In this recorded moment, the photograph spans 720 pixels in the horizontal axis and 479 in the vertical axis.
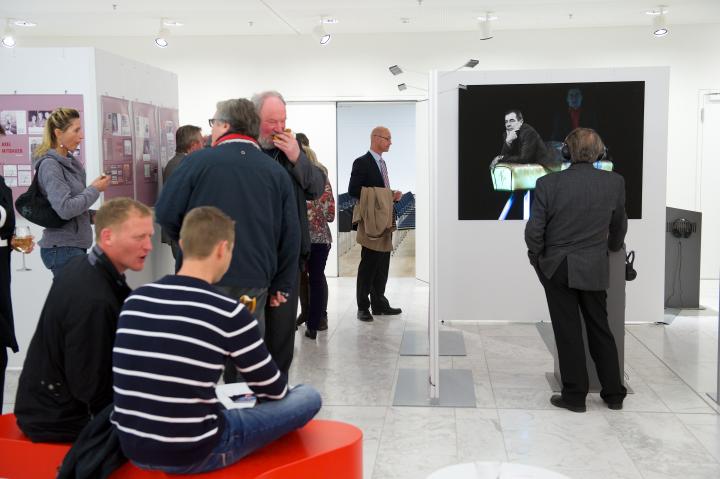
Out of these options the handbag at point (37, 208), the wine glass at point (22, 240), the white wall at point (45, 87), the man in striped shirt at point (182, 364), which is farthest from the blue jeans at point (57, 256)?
the man in striped shirt at point (182, 364)

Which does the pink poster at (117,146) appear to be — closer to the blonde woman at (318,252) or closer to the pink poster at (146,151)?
the pink poster at (146,151)

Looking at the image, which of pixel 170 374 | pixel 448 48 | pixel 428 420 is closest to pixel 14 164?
pixel 428 420

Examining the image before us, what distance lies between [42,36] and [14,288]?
5.82 metres

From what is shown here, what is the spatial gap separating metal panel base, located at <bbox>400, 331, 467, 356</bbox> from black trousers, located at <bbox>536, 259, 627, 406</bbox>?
1496 millimetres

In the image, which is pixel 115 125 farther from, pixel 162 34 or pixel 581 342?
pixel 162 34

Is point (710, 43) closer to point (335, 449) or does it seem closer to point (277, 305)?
point (277, 305)

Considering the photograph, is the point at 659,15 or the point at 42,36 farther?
the point at 42,36

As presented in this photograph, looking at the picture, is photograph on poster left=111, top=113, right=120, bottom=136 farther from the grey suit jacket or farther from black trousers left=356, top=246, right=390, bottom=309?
the grey suit jacket

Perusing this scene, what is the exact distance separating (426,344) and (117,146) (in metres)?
2.80

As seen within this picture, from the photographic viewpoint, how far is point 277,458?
9.52ft

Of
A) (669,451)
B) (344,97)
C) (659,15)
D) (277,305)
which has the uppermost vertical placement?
(659,15)

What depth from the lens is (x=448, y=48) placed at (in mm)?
10352

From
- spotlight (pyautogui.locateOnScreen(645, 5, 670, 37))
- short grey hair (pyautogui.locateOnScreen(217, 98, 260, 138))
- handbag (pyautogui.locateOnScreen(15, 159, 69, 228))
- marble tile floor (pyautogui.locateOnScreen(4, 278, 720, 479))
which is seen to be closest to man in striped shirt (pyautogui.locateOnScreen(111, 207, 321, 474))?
short grey hair (pyautogui.locateOnScreen(217, 98, 260, 138))

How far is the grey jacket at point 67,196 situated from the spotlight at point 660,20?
21.7 ft
